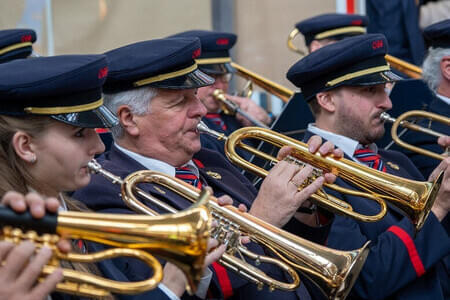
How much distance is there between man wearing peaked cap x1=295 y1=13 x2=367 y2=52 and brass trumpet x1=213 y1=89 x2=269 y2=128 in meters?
0.98

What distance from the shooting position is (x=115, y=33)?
21.8 ft

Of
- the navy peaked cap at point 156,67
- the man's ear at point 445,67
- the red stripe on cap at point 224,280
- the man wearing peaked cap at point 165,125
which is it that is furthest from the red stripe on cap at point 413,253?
the man's ear at point 445,67

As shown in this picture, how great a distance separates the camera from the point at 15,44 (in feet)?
14.7

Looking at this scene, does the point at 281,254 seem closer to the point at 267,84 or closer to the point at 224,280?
the point at 224,280

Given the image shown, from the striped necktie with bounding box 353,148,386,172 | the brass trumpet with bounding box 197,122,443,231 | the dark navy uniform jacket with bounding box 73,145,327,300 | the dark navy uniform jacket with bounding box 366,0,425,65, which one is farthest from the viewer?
the dark navy uniform jacket with bounding box 366,0,425,65

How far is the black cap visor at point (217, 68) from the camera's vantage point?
5238mm

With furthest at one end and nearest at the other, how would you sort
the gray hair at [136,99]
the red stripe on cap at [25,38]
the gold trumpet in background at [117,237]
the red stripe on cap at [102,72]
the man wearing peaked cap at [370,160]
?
the red stripe on cap at [25,38], the man wearing peaked cap at [370,160], the gray hair at [136,99], the red stripe on cap at [102,72], the gold trumpet in background at [117,237]

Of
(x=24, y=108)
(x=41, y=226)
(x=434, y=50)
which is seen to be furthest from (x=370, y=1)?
(x=41, y=226)

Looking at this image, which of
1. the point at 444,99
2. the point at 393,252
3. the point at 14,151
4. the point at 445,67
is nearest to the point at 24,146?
the point at 14,151

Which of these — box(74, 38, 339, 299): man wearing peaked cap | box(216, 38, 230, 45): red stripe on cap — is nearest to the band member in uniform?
box(74, 38, 339, 299): man wearing peaked cap

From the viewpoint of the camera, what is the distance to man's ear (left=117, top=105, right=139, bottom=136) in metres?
3.42

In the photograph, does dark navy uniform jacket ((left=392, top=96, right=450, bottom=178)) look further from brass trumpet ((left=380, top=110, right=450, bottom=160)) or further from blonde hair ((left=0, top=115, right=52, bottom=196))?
blonde hair ((left=0, top=115, right=52, bottom=196))

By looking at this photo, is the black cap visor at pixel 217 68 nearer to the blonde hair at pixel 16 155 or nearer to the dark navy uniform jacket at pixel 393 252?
Result: the dark navy uniform jacket at pixel 393 252

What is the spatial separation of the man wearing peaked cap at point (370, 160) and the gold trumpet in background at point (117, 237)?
1.51 m
